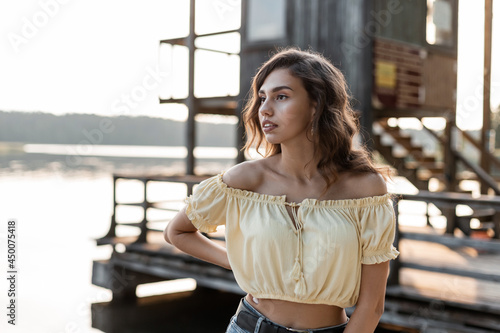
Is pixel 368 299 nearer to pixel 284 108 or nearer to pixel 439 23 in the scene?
pixel 284 108

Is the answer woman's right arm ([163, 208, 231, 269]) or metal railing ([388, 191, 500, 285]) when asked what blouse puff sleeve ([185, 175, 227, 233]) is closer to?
woman's right arm ([163, 208, 231, 269])

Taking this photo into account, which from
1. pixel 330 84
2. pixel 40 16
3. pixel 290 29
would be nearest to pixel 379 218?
pixel 330 84

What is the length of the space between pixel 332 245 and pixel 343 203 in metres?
0.16

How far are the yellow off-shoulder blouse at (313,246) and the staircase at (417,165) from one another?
23.2 ft

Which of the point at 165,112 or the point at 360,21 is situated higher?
the point at 360,21

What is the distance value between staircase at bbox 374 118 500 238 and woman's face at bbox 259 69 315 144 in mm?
7108

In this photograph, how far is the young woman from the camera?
2072 mm

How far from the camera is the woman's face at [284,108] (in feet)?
7.04

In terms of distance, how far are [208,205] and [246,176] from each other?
17 cm

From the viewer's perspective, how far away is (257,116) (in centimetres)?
234

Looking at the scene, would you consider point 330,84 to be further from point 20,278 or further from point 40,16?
point 20,278

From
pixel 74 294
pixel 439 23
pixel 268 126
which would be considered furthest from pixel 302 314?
pixel 74 294

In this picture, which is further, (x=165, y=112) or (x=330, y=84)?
(x=165, y=112)

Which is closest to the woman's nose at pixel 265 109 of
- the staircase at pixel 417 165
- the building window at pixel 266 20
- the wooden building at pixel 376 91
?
the wooden building at pixel 376 91
